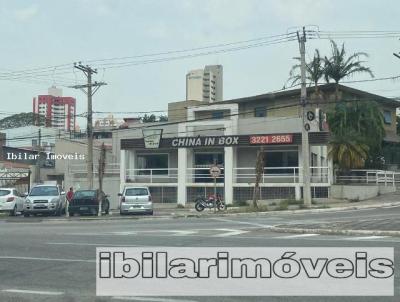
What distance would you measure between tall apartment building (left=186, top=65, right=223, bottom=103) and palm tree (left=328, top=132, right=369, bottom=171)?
98.2ft

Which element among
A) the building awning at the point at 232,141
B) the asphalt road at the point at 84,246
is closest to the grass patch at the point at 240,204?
the building awning at the point at 232,141

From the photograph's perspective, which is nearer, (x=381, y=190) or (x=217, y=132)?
(x=381, y=190)

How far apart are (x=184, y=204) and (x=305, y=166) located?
9892 millimetres

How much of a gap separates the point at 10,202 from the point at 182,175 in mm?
12198

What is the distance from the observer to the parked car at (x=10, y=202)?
34.1 metres

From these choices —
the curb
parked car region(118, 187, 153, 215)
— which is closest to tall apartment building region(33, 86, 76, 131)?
parked car region(118, 187, 153, 215)

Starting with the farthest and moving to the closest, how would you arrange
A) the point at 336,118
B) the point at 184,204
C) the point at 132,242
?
the point at 336,118 → the point at 184,204 → the point at 132,242

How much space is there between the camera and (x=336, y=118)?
4753cm

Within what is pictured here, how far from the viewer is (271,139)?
39.6 meters

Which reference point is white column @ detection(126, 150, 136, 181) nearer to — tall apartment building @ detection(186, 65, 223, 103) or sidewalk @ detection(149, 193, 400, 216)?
sidewalk @ detection(149, 193, 400, 216)

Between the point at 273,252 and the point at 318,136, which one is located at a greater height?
the point at 318,136

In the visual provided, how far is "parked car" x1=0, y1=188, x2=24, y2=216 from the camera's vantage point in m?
34.1

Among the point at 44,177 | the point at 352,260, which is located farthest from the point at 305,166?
the point at 44,177

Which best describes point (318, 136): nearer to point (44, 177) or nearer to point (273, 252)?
point (273, 252)
